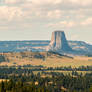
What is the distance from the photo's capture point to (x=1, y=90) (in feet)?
646

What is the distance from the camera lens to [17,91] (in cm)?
19825

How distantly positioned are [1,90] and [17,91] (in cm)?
1052

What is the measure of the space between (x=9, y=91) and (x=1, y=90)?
18.9 ft

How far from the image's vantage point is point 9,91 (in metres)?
195

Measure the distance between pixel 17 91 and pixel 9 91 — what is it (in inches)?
228
